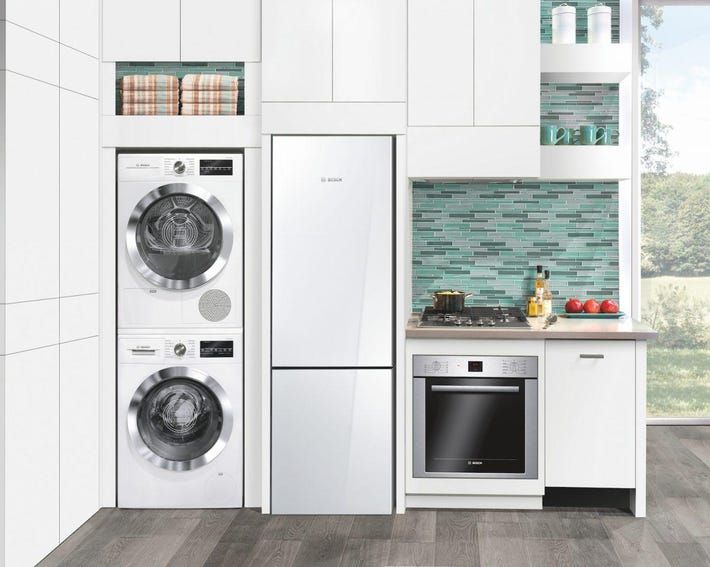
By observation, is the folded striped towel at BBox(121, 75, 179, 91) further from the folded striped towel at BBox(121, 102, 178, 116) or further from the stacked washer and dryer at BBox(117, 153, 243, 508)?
the stacked washer and dryer at BBox(117, 153, 243, 508)

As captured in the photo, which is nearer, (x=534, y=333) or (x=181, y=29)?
(x=534, y=333)

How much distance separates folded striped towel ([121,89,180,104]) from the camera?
12.2 feet

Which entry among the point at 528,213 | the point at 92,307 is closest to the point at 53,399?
the point at 92,307

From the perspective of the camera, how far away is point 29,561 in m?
3.06

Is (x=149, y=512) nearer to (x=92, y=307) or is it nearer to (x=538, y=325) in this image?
(x=92, y=307)

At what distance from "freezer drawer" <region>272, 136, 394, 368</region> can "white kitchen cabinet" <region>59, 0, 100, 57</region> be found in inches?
36.7

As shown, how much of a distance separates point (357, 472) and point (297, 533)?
Result: 0.40 metres

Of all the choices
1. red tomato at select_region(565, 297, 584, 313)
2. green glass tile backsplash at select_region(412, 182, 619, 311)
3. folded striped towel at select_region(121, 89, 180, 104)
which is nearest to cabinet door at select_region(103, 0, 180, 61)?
folded striped towel at select_region(121, 89, 180, 104)

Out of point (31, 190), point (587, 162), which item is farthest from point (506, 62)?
point (31, 190)

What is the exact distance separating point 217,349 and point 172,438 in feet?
1.56

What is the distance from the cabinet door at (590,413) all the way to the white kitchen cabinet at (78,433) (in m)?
2.07

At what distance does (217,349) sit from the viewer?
3.72m

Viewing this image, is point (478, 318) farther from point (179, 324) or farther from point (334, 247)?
point (179, 324)

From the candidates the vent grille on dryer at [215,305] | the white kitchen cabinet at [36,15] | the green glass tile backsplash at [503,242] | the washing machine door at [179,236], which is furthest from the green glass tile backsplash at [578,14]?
the white kitchen cabinet at [36,15]
